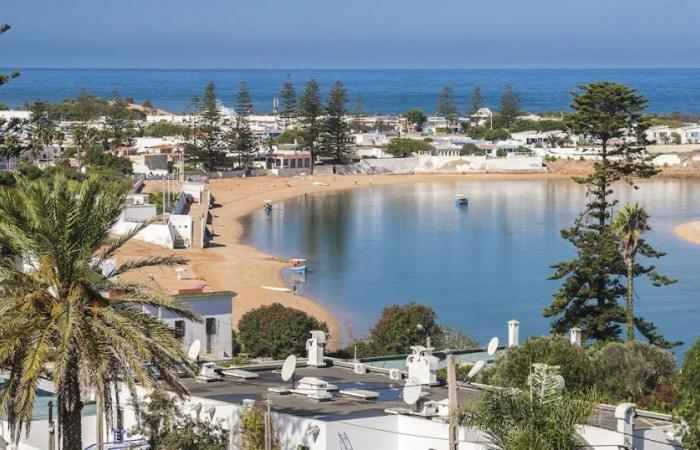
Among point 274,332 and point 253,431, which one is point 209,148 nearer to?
point 274,332

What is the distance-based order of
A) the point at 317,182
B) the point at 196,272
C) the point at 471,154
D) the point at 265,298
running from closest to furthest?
the point at 265,298 → the point at 196,272 → the point at 317,182 → the point at 471,154

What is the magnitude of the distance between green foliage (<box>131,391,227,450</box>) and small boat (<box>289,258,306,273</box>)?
31.6 m

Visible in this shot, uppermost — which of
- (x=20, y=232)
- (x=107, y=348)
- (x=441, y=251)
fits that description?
(x=20, y=232)

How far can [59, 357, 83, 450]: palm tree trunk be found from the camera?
11039mm

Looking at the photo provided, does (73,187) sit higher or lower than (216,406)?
higher

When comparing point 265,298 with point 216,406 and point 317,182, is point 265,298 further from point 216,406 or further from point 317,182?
point 317,182

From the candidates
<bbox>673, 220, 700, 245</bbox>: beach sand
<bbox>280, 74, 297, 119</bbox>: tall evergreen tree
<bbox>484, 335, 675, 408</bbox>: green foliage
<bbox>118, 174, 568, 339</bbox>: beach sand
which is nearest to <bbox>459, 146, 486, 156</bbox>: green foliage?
<bbox>118, 174, 568, 339</bbox>: beach sand

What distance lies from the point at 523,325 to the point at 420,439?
2197 centimetres

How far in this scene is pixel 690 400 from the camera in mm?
13102

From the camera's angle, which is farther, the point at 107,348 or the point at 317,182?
the point at 317,182

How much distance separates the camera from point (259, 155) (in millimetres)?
80562

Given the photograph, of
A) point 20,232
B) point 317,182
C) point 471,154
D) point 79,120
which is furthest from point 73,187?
point 79,120

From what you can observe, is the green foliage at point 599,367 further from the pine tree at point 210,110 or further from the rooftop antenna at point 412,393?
the pine tree at point 210,110

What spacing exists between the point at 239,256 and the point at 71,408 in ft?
118
